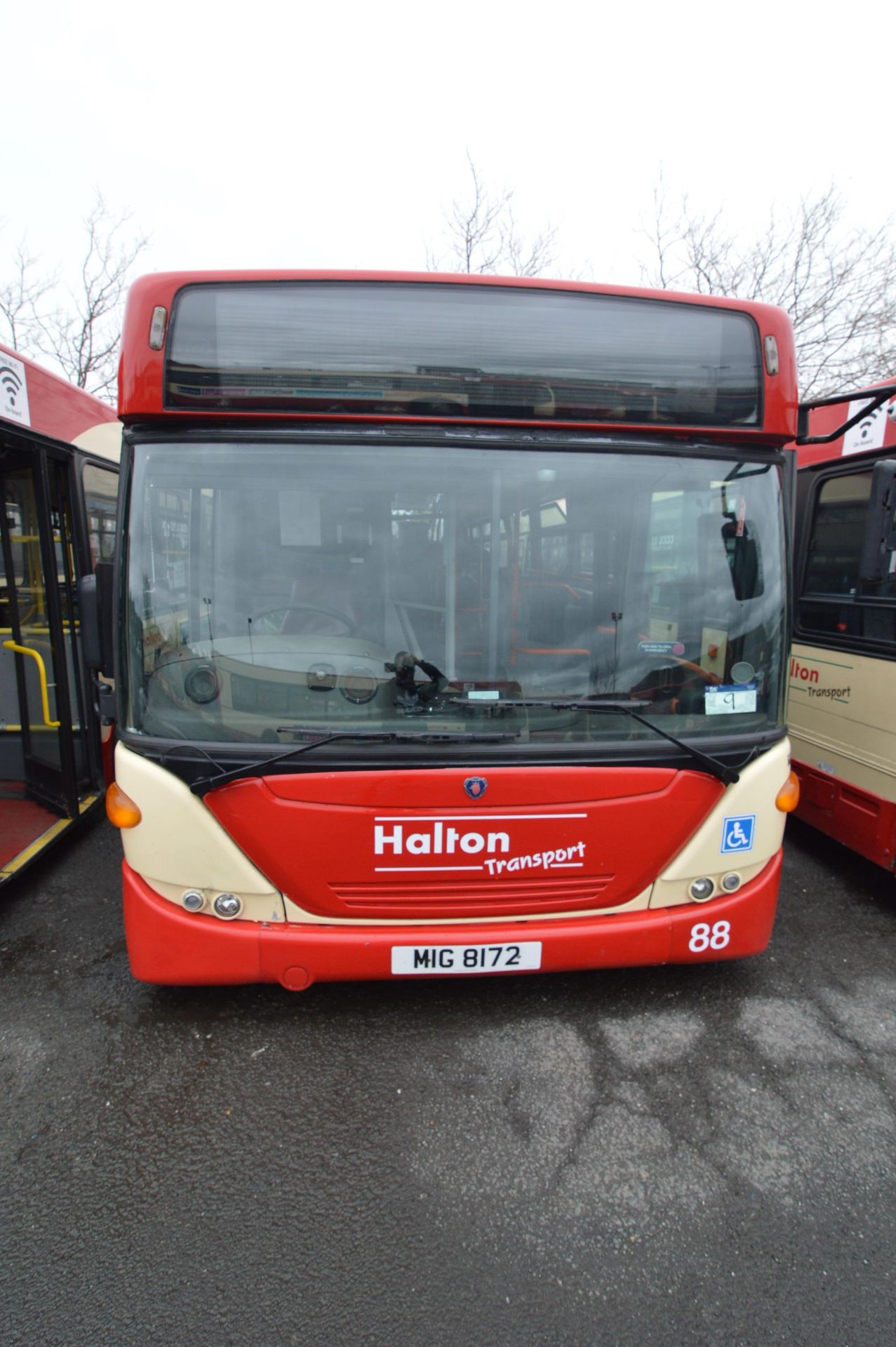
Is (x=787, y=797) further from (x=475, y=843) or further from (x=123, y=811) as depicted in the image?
(x=123, y=811)

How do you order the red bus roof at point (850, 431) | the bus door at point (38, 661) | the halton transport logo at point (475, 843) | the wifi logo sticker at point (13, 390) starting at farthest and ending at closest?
the bus door at point (38, 661) < the red bus roof at point (850, 431) < the wifi logo sticker at point (13, 390) < the halton transport logo at point (475, 843)

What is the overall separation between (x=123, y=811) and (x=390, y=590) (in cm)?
128

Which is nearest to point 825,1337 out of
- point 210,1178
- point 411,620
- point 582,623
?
point 210,1178

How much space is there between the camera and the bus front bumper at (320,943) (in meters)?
2.69

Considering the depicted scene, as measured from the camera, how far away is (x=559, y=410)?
2609 millimetres

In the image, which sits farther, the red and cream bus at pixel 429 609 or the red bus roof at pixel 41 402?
the red bus roof at pixel 41 402

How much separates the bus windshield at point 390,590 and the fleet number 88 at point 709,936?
852 mm

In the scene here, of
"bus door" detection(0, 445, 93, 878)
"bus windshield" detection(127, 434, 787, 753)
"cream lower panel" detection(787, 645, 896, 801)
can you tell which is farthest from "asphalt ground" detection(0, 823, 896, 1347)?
"bus door" detection(0, 445, 93, 878)

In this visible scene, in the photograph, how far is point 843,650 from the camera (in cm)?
437

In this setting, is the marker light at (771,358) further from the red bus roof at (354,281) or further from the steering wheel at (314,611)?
the steering wheel at (314,611)

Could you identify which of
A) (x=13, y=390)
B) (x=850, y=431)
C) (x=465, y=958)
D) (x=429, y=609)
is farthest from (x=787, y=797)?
(x=13, y=390)

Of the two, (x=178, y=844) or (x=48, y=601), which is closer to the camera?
(x=178, y=844)

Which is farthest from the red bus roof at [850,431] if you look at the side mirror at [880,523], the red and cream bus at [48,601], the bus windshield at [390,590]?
the red and cream bus at [48,601]

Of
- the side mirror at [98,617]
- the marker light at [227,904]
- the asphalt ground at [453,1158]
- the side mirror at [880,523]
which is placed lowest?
the asphalt ground at [453,1158]
